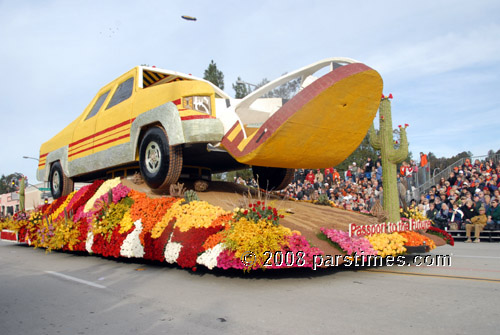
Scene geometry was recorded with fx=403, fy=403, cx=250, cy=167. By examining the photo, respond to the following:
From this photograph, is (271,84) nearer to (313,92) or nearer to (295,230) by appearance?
(313,92)

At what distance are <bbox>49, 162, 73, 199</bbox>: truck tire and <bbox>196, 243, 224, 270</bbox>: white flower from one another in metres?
7.24

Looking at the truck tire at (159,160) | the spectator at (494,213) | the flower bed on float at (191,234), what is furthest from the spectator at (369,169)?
the truck tire at (159,160)

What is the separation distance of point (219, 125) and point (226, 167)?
3.27 metres

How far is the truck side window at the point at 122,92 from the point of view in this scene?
9.46 meters

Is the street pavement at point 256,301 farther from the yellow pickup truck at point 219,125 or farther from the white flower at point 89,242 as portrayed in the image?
the yellow pickup truck at point 219,125

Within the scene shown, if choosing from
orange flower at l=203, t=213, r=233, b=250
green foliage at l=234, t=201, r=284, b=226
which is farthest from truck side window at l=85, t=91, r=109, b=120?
green foliage at l=234, t=201, r=284, b=226

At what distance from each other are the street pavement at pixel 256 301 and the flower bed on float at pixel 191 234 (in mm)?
399

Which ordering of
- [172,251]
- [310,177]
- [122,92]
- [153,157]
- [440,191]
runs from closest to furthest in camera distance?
[172,251] → [153,157] → [122,92] → [440,191] → [310,177]

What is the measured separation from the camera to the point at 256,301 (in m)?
4.85

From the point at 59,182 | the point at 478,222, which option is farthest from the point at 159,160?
the point at 478,222

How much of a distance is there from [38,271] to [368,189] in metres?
13.3

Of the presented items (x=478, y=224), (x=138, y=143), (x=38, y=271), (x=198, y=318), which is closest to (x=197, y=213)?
(x=198, y=318)

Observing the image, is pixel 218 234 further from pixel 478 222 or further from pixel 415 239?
pixel 478 222

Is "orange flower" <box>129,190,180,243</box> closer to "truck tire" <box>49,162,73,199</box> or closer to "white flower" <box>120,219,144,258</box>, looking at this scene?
"white flower" <box>120,219,144,258</box>
